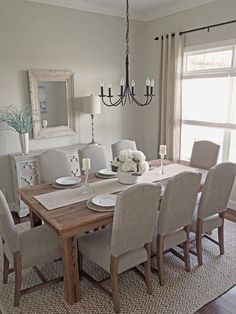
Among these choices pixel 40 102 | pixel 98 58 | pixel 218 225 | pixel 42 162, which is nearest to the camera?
pixel 218 225

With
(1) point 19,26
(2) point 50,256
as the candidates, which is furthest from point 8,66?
(2) point 50,256

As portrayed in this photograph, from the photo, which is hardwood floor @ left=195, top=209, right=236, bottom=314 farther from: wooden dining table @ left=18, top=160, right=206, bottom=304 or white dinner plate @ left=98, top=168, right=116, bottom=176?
Result: white dinner plate @ left=98, top=168, right=116, bottom=176

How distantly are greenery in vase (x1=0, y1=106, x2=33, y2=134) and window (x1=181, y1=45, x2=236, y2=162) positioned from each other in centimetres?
244

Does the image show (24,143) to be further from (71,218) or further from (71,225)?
(71,225)

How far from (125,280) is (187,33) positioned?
3.58 meters

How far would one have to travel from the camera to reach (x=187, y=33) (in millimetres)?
4211

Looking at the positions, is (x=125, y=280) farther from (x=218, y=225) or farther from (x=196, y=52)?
(x=196, y=52)

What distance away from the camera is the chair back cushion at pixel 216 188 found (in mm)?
2543

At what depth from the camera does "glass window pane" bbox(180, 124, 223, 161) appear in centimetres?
417

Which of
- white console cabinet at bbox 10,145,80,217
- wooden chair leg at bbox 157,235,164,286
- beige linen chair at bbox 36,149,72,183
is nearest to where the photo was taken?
wooden chair leg at bbox 157,235,164,286

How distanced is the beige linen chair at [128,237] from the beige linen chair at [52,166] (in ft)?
3.34

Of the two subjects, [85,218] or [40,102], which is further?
[40,102]

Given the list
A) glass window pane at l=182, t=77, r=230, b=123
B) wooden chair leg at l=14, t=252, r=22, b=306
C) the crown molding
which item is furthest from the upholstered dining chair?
the crown molding

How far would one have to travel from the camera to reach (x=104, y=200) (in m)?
2.45
